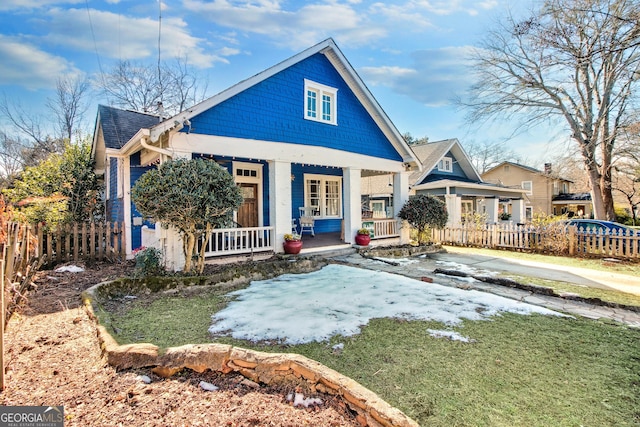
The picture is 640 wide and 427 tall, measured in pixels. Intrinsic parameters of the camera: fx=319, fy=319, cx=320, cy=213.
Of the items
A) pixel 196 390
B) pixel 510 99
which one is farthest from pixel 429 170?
pixel 196 390

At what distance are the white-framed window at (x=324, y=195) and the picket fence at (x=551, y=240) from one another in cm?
592

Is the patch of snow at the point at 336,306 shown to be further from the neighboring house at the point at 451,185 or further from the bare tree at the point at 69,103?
the bare tree at the point at 69,103

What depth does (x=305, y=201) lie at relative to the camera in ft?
42.7

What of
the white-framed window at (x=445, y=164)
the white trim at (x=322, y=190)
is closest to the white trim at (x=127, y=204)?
the white trim at (x=322, y=190)

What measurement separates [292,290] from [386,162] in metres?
7.86

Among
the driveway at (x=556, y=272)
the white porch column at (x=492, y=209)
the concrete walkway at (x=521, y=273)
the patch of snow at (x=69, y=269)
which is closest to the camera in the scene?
the concrete walkway at (x=521, y=273)

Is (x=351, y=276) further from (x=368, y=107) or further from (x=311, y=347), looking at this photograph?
(x=368, y=107)

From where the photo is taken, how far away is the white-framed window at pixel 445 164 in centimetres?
2225

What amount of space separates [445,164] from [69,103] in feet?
89.8

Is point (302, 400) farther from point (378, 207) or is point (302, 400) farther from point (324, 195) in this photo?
point (378, 207)

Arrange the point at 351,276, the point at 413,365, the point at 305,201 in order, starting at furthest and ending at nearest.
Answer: the point at 305,201, the point at 351,276, the point at 413,365

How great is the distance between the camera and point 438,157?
21.5 meters

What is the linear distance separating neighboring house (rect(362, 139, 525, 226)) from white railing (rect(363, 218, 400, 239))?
7.28 meters

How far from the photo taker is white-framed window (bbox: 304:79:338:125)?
1044 cm
